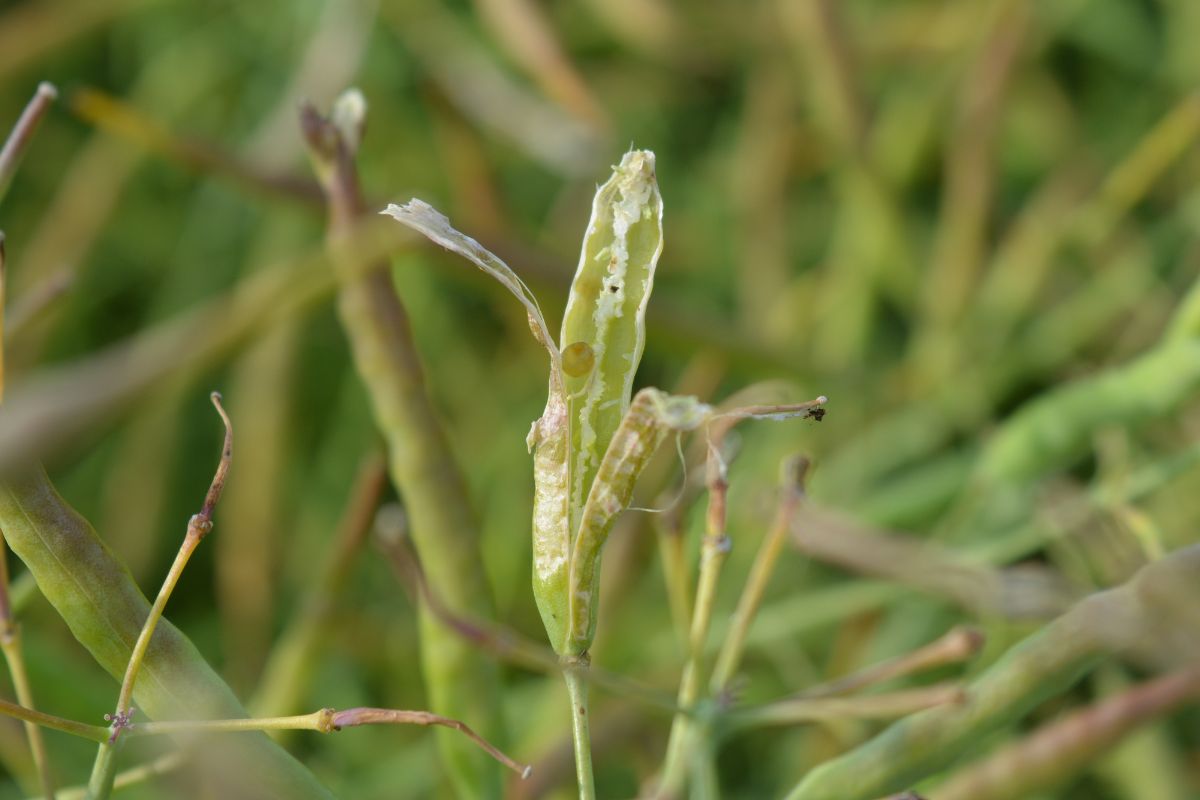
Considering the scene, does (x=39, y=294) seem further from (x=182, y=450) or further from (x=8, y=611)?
(x=182, y=450)

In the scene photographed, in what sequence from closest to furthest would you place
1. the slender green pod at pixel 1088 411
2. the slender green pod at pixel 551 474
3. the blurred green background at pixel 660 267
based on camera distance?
the slender green pod at pixel 551 474 < the slender green pod at pixel 1088 411 < the blurred green background at pixel 660 267

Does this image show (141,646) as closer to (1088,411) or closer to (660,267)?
(1088,411)

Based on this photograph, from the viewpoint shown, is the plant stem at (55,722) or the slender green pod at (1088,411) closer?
the plant stem at (55,722)

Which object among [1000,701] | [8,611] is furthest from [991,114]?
[8,611]

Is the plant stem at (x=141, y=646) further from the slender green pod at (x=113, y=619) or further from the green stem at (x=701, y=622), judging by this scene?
the green stem at (x=701, y=622)

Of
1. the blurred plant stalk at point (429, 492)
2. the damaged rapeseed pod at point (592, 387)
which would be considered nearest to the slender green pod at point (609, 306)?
the damaged rapeseed pod at point (592, 387)

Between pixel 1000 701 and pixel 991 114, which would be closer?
pixel 1000 701

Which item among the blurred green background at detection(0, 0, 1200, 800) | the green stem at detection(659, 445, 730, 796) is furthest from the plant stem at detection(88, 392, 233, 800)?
the blurred green background at detection(0, 0, 1200, 800)
